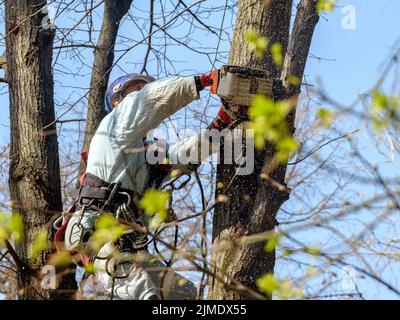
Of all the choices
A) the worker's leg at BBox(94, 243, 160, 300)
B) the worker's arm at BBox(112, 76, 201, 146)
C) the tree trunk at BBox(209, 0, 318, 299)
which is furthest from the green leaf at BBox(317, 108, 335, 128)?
the worker's leg at BBox(94, 243, 160, 300)

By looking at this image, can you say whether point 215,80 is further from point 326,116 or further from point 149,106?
point 326,116

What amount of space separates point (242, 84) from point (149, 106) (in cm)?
77

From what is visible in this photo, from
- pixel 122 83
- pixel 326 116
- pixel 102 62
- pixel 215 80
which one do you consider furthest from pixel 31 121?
pixel 326 116

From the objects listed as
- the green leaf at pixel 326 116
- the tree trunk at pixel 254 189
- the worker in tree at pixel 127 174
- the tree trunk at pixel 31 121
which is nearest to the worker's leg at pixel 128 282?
the worker in tree at pixel 127 174

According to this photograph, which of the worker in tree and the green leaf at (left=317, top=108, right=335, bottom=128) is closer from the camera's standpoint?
the green leaf at (left=317, top=108, right=335, bottom=128)

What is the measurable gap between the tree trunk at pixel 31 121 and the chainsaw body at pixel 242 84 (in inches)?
55.3

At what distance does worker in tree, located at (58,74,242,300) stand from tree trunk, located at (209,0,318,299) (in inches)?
13.4

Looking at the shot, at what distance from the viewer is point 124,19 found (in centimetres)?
669

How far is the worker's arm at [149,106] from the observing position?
484 cm

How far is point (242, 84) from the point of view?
174 inches

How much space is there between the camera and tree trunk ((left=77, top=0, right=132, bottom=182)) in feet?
20.2

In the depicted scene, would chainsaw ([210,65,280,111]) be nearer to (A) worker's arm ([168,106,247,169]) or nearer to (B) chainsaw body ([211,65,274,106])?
(B) chainsaw body ([211,65,274,106])

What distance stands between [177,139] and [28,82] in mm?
1063
